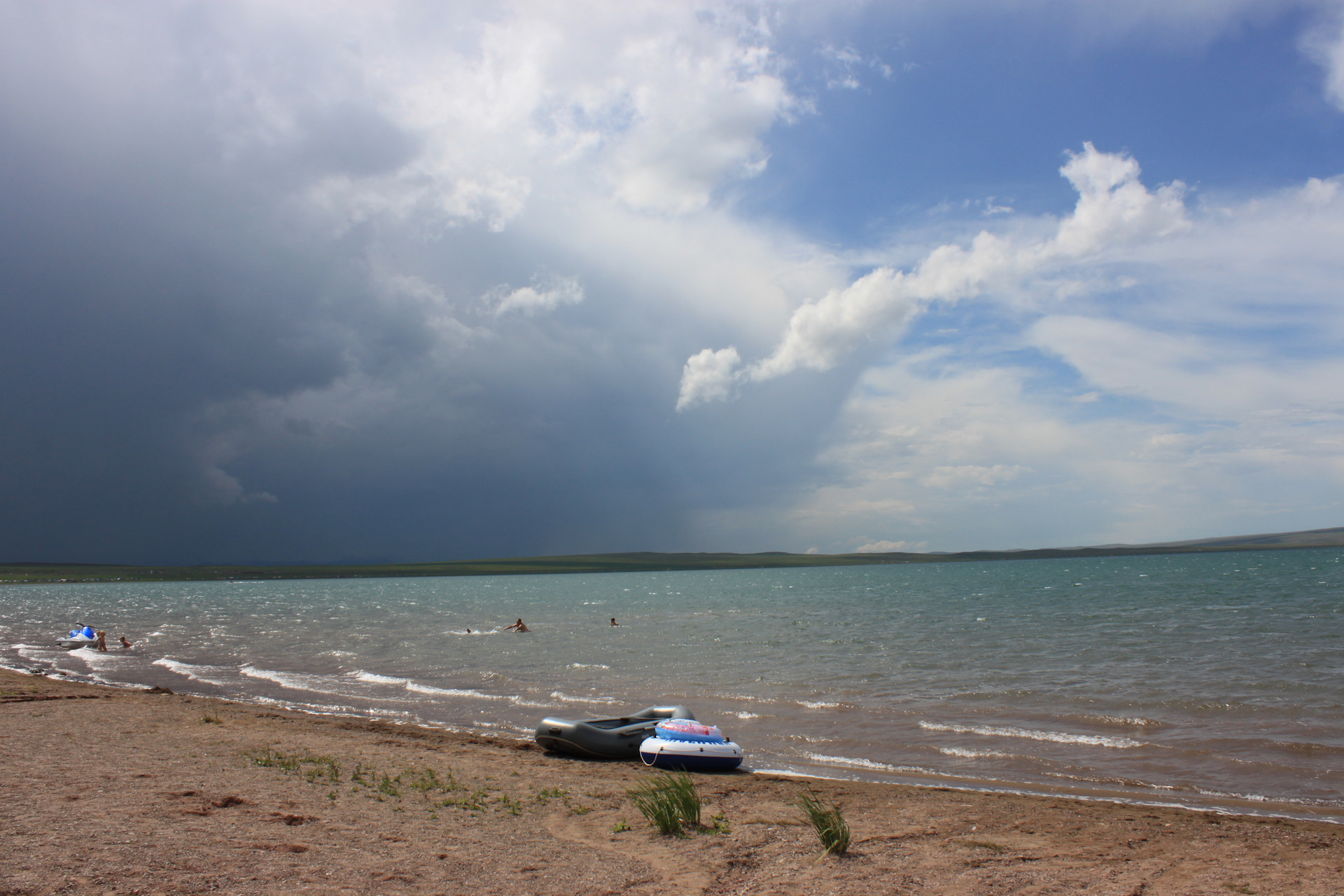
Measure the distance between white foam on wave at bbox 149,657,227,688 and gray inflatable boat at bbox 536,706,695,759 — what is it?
19381 mm

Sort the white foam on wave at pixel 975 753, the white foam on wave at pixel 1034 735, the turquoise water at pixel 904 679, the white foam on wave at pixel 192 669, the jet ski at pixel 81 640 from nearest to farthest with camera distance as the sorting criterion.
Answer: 1. the turquoise water at pixel 904 679
2. the white foam on wave at pixel 975 753
3. the white foam on wave at pixel 1034 735
4. the white foam on wave at pixel 192 669
5. the jet ski at pixel 81 640

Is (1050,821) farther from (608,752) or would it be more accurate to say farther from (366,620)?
(366,620)

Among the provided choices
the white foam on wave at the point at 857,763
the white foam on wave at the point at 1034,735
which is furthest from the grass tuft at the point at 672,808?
the white foam on wave at the point at 1034,735

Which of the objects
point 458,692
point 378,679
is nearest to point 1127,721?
point 458,692

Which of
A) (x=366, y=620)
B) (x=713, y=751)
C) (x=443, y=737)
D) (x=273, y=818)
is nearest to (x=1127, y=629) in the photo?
(x=713, y=751)

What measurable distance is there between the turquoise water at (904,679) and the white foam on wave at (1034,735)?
0.26ft

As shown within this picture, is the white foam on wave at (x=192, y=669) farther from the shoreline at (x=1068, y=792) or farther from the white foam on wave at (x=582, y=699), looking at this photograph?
the shoreline at (x=1068, y=792)

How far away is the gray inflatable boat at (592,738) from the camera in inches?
674

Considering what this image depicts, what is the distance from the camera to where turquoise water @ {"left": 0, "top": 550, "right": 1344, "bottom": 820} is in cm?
1644

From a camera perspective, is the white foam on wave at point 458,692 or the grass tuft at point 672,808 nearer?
the grass tuft at point 672,808

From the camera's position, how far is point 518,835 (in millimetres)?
10141

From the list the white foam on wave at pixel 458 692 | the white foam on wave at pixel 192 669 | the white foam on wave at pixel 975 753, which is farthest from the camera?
the white foam on wave at pixel 192 669

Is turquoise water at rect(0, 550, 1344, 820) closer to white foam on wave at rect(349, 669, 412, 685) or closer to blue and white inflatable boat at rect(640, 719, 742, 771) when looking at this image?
white foam on wave at rect(349, 669, 412, 685)

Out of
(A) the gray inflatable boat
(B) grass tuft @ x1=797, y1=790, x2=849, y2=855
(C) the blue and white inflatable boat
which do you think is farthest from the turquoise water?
(B) grass tuft @ x1=797, y1=790, x2=849, y2=855
